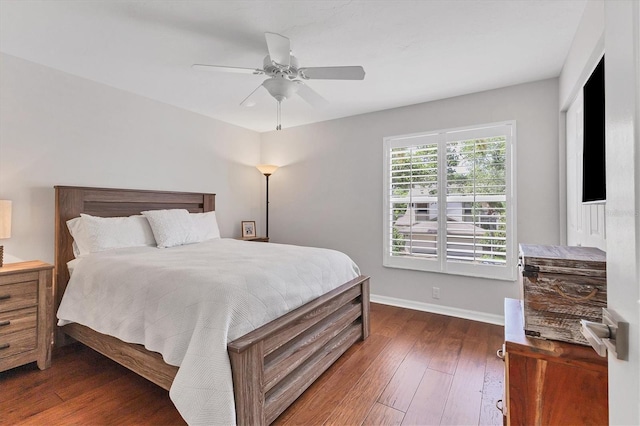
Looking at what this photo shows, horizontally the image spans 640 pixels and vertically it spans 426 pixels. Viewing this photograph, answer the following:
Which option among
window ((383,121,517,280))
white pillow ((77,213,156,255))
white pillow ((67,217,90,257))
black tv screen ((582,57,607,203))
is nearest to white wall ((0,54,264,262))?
white pillow ((67,217,90,257))

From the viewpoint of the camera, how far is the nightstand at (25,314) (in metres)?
2.15

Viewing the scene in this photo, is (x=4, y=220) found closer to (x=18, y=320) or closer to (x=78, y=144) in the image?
(x=18, y=320)

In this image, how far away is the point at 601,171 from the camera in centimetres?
144

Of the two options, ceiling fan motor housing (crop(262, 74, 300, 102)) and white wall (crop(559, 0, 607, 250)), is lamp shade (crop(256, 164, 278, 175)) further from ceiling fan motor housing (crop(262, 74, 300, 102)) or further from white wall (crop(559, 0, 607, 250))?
white wall (crop(559, 0, 607, 250))

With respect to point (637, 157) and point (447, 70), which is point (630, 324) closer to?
point (637, 157)

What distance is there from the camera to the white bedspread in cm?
149

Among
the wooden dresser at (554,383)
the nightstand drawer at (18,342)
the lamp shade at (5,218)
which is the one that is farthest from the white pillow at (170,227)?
the wooden dresser at (554,383)

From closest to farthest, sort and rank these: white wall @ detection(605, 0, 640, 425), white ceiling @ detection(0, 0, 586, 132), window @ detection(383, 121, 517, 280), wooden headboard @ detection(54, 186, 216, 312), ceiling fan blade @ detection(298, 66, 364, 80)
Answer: white wall @ detection(605, 0, 640, 425)
white ceiling @ detection(0, 0, 586, 132)
ceiling fan blade @ detection(298, 66, 364, 80)
wooden headboard @ detection(54, 186, 216, 312)
window @ detection(383, 121, 517, 280)

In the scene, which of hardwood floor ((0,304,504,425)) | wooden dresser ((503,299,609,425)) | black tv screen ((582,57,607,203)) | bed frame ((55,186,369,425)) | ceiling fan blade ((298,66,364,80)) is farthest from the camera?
ceiling fan blade ((298,66,364,80))

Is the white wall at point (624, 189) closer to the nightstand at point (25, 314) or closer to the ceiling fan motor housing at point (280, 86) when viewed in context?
the ceiling fan motor housing at point (280, 86)

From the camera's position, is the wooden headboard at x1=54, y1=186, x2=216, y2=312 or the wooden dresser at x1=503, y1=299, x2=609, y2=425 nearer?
the wooden dresser at x1=503, y1=299, x2=609, y2=425

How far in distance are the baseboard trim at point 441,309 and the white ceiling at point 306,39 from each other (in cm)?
247

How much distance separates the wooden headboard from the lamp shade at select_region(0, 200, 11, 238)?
40 centimetres

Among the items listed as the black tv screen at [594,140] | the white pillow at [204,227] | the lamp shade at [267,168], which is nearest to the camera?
the black tv screen at [594,140]
